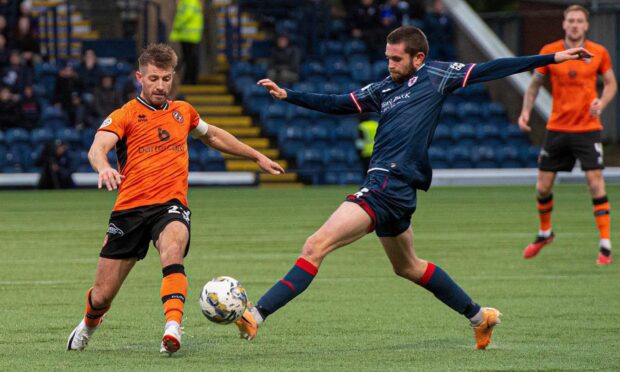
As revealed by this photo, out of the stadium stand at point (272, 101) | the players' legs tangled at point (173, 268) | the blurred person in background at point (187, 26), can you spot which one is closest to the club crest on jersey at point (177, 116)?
the players' legs tangled at point (173, 268)

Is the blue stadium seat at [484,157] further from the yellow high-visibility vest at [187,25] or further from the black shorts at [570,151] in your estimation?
the black shorts at [570,151]

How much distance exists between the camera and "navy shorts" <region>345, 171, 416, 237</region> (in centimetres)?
716

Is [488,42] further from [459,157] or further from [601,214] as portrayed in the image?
[601,214]

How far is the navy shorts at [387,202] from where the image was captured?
7156 millimetres

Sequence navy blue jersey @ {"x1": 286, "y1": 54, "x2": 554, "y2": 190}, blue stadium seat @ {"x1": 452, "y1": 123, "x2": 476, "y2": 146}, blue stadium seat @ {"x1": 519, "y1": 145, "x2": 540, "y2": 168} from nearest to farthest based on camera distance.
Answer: navy blue jersey @ {"x1": 286, "y1": 54, "x2": 554, "y2": 190} → blue stadium seat @ {"x1": 519, "y1": 145, "x2": 540, "y2": 168} → blue stadium seat @ {"x1": 452, "y1": 123, "x2": 476, "y2": 146}

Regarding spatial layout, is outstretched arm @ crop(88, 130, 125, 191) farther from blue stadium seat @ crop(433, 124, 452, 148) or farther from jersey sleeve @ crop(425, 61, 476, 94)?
blue stadium seat @ crop(433, 124, 452, 148)

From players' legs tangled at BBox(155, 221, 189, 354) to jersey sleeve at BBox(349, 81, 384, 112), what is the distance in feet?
4.63

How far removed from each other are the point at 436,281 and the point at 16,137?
1885 cm

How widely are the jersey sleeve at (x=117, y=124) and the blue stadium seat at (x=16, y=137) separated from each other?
18.3 metres

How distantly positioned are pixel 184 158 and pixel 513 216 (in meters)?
11.3

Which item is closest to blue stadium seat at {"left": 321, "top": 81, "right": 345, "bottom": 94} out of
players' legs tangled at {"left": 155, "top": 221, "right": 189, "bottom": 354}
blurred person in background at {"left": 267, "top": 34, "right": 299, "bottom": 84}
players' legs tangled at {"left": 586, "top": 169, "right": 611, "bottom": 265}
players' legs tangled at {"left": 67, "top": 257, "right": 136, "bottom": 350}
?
blurred person in background at {"left": 267, "top": 34, "right": 299, "bottom": 84}

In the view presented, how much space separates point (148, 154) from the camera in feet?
23.9

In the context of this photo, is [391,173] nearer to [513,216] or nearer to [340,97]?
[340,97]

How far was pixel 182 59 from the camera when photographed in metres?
28.4
